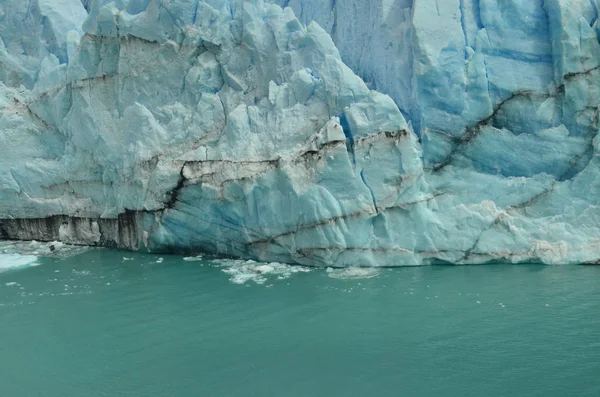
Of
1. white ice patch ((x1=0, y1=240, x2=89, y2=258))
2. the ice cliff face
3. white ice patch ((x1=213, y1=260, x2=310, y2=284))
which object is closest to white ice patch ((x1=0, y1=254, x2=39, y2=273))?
white ice patch ((x1=0, y1=240, x2=89, y2=258))

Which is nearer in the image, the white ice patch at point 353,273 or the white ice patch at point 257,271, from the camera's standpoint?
the white ice patch at point 353,273

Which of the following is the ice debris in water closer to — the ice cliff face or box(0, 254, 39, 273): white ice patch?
the ice cliff face

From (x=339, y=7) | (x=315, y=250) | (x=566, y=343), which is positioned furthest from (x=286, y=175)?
(x=566, y=343)

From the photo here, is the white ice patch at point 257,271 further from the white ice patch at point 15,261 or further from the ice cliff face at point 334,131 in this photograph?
the white ice patch at point 15,261

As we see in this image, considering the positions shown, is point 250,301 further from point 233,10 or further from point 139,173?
point 233,10

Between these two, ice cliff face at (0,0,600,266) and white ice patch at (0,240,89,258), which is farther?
white ice patch at (0,240,89,258)

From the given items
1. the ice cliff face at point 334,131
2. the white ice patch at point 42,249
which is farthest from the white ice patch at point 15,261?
the ice cliff face at point 334,131

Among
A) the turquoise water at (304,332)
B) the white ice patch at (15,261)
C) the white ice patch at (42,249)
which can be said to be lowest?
the turquoise water at (304,332)
